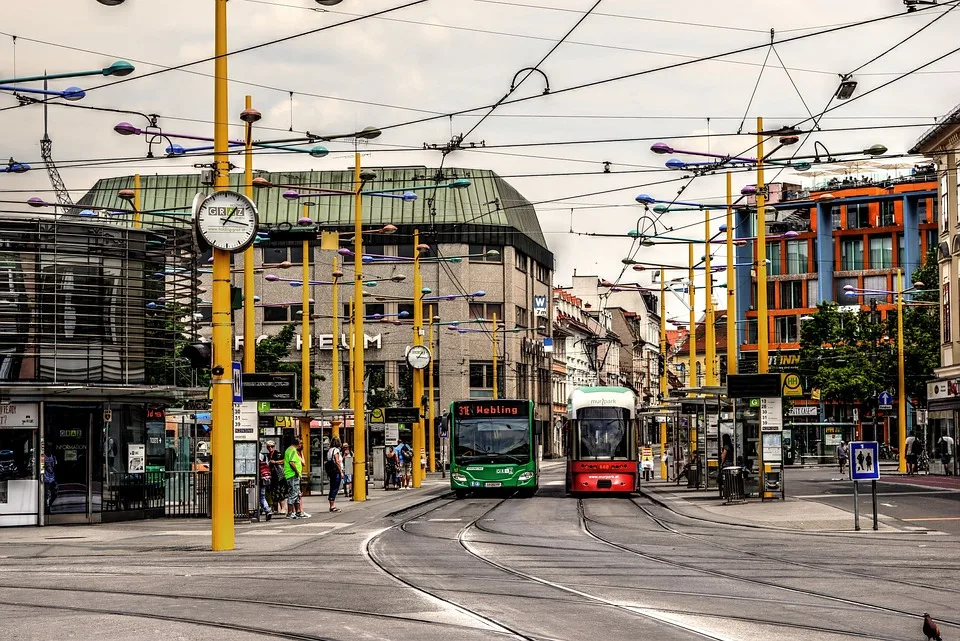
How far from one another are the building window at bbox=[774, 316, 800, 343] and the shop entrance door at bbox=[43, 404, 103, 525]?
3353 inches

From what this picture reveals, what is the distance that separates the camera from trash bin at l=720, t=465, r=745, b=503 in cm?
3584

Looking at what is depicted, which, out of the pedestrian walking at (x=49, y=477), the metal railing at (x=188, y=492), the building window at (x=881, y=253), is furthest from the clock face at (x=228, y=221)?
the building window at (x=881, y=253)

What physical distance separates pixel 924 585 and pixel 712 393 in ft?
71.5

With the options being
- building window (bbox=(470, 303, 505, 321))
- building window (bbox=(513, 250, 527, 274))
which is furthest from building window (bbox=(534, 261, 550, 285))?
building window (bbox=(470, 303, 505, 321))

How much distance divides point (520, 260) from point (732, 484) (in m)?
75.2

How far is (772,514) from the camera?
30906 mm

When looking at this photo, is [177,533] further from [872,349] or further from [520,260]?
[520,260]

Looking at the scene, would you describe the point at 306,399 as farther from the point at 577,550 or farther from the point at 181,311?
the point at 577,550

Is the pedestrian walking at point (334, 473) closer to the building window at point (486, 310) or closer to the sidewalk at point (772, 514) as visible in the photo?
the sidewalk at point (772, 514)

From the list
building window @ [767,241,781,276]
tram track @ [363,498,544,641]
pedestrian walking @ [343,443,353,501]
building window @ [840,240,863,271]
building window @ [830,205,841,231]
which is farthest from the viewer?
building window @ [767,241,781,276]

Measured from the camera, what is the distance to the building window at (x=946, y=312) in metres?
59.2

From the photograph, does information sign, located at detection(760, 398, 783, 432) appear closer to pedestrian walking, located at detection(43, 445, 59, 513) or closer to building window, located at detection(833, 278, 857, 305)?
pedestrian walking, located at detection(43, 445, 59, 513)

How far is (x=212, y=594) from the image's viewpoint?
15891 mm

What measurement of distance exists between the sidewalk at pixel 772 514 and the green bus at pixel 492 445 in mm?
4426
